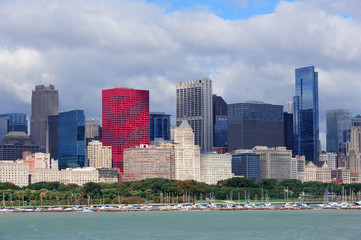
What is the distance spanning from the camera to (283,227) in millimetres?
198625

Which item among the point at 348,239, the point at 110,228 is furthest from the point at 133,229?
the point at 348,239

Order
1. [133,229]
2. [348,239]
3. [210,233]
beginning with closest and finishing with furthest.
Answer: [348,239]
[210,233]
[133,229]

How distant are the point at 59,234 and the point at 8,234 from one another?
12055 millimetres

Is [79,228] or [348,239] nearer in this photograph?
[348,239]

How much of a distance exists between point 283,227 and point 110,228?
41724mm

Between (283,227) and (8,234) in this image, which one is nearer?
(8,234)

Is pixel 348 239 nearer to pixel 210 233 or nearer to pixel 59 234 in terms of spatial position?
pixel 210 233

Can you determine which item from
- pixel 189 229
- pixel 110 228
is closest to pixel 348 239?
pixel 189 229

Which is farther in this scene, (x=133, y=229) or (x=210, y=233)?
(x=133, y=229)

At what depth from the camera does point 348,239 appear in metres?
169

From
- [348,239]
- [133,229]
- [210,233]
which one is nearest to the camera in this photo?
[348,239]

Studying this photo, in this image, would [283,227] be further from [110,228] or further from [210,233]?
[110,228]

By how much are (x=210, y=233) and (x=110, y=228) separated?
2763 cm

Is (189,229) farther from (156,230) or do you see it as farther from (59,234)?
(59,234)
